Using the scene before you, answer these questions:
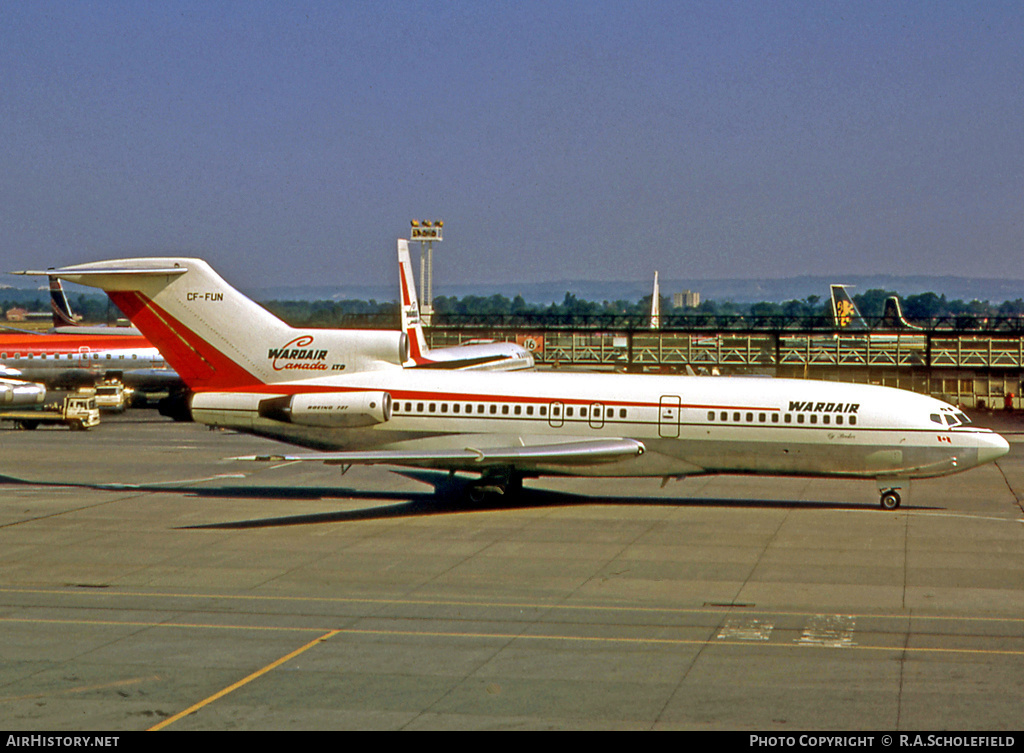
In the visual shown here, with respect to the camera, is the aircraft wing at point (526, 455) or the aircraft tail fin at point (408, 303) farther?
the aircraft tail fin at point (408, 303)

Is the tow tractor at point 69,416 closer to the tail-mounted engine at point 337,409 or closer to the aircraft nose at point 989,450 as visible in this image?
the tail-mounted engine at point 337,409

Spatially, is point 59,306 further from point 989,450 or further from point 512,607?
point 512,607

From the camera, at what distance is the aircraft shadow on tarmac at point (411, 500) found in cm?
3097

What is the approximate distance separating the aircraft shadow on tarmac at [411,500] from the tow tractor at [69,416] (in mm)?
19928

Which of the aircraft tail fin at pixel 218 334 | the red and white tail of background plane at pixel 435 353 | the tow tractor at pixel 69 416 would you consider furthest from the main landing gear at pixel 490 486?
the tow tractor at pixel 69 416

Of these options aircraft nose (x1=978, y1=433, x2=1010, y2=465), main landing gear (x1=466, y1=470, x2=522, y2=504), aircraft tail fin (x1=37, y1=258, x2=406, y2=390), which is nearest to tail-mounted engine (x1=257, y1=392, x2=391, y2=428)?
aircraft tail fin (x1=37, y1=258, x2=406, y2=390)

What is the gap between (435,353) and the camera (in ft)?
223

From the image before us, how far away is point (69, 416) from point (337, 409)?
29.5 meters

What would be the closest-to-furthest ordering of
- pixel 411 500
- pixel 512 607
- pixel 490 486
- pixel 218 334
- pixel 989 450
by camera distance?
1. pixel 512 607
2. pixel 989 450
3. pixel 490 486
4. pixel 411 500
5. pixel 218 334

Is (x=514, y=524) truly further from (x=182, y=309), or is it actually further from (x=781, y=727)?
(x=781, y=727)

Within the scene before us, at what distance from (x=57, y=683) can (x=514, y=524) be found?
15429 mm

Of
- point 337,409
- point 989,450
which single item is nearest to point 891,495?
point 989,450

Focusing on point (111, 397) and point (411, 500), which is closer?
point (411, 500)

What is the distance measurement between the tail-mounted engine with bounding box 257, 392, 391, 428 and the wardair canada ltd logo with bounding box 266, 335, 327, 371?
1.13 m
